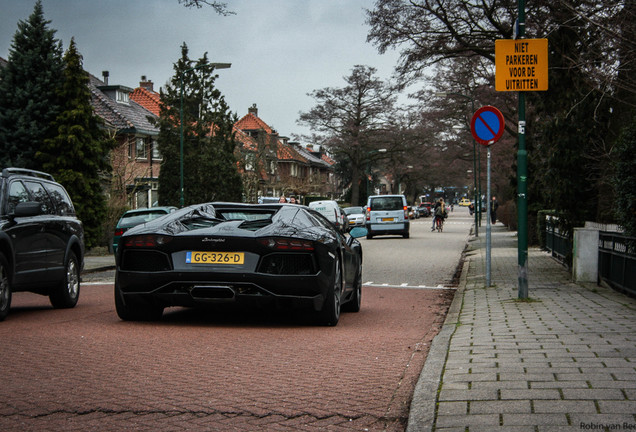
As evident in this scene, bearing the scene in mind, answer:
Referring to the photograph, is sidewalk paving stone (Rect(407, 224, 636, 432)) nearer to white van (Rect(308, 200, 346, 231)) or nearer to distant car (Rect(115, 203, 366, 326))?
distant car (Rect(115, 203, 366, 326))

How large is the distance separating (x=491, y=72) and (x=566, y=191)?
20699 mm

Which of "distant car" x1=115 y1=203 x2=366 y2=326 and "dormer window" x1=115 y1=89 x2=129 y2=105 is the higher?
"dormer window" x1=115 y1=89 x2=129 y2=105

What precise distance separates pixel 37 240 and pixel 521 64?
6.92 m

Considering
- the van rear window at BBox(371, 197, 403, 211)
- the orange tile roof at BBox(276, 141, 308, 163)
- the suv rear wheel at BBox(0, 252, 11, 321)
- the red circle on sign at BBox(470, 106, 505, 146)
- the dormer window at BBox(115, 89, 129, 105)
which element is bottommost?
the suv rear wheel at BBox(0, 252, 11, 321)

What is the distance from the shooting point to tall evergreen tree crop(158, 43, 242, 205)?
35750mm

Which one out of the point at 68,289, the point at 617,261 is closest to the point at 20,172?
the point at 68,289

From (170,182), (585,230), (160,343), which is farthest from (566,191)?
(170,182)

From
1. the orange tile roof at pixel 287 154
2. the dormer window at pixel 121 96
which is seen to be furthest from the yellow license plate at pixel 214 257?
the orange tile roof at pixel 287 154

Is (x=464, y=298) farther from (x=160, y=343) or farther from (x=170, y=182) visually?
(x=170, y=182)

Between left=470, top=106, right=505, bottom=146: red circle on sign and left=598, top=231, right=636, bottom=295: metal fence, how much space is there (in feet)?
7.93

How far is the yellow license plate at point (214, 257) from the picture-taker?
7953 millimetres

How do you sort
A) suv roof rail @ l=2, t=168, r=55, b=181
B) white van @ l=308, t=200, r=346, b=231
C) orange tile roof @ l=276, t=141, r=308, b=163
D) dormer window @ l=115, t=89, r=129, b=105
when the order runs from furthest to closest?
orange tile roof @ l=276, t=141, r=308, b=163
dormer window @ l=115, t=89, r=129, b=105
white van @ l=308, t=200, r=346, b=231
suv roof rail @ l=2, t=168, r=55, b=181

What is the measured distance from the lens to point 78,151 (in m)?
28.1

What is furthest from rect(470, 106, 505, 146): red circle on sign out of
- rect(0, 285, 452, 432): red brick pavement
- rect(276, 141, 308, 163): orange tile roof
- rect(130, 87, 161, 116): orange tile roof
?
rect(276, 141, 308, 163): orange tile roof
